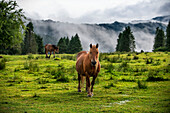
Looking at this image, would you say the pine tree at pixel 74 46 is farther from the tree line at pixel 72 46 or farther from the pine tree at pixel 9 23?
the pine tree at pixel 9 23

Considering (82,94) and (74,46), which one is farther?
(74,46)

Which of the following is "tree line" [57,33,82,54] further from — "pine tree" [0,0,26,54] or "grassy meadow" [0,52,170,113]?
"pine tree" [0,0,26,54]

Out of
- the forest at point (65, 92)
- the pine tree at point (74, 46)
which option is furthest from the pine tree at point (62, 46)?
the forest at point (65, 92)

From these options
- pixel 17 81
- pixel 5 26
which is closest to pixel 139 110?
pixel 5 26

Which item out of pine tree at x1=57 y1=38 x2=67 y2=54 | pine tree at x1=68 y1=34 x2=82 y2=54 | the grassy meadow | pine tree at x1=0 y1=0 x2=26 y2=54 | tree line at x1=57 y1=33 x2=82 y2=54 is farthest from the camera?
pine tree at x1=57 y1=38 x2=67 y2=54

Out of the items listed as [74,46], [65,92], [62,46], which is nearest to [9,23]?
[65,92]

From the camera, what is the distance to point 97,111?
17.3ft

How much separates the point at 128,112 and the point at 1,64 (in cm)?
1529

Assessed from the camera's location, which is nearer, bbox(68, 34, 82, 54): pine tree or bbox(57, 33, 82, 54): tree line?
bbox(68, 34, 82, 54): pine tree

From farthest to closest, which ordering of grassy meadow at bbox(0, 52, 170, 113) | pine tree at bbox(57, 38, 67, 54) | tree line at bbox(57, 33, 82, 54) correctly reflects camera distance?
pine tree at bbox(57, 38, 67, 54)
tree line at bbox(57, 33, 82, 54)
grassy meadow at bbox(0, 52, 170, 113)

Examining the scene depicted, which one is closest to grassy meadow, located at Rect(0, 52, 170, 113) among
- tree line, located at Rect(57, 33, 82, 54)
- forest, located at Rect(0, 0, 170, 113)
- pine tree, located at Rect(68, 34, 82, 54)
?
forest, located at Rect(0, 0, 170, 113)

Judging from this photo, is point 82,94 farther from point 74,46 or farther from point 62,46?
point 62,46

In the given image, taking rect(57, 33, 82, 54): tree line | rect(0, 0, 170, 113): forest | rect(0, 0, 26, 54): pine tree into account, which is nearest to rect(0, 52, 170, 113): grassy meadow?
rect(0, 0, 170, 113): forest

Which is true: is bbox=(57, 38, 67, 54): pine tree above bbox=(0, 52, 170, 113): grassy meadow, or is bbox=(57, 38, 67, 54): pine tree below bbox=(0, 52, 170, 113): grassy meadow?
above
